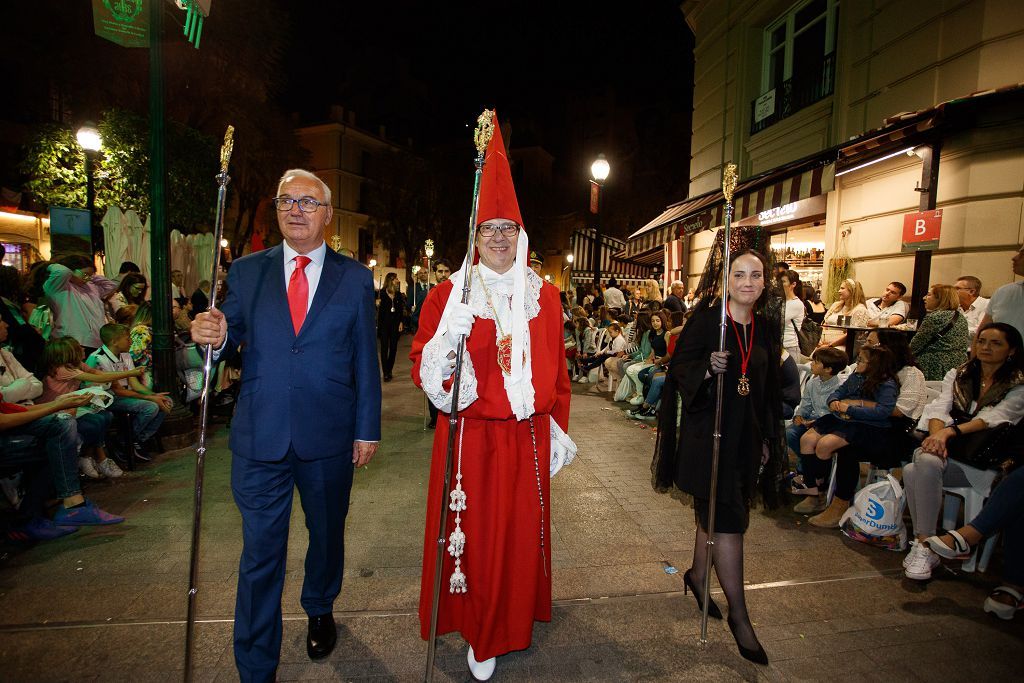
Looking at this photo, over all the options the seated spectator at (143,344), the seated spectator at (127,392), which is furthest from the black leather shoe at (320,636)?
the seated spectator at (143,344)

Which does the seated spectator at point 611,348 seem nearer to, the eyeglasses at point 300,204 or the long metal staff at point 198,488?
the eyeglasses at point 300,204

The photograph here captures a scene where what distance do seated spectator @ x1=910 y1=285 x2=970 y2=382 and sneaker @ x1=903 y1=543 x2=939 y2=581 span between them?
246 cm

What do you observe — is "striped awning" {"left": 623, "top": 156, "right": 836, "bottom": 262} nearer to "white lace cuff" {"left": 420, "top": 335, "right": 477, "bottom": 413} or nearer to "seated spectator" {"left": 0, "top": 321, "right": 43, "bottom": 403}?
"white lace cuff" {"left": 420, "top": 335, "right": 477, "bottom": 413}

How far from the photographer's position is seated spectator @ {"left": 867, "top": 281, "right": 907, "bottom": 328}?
690 cm

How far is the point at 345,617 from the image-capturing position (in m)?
3.04

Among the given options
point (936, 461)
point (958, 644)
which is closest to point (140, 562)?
point (958, 644)

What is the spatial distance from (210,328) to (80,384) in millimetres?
3917

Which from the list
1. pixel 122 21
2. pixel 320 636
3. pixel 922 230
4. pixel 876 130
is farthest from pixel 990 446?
pixel 122 21

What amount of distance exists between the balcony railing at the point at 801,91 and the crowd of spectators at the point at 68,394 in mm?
10892

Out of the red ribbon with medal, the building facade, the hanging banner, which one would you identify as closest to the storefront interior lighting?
the building facade

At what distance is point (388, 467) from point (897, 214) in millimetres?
7677

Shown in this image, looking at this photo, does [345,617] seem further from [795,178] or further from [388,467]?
[795,178]

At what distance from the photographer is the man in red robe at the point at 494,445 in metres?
2.54

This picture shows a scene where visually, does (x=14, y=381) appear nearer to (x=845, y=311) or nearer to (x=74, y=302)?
(x=74, y=302)
